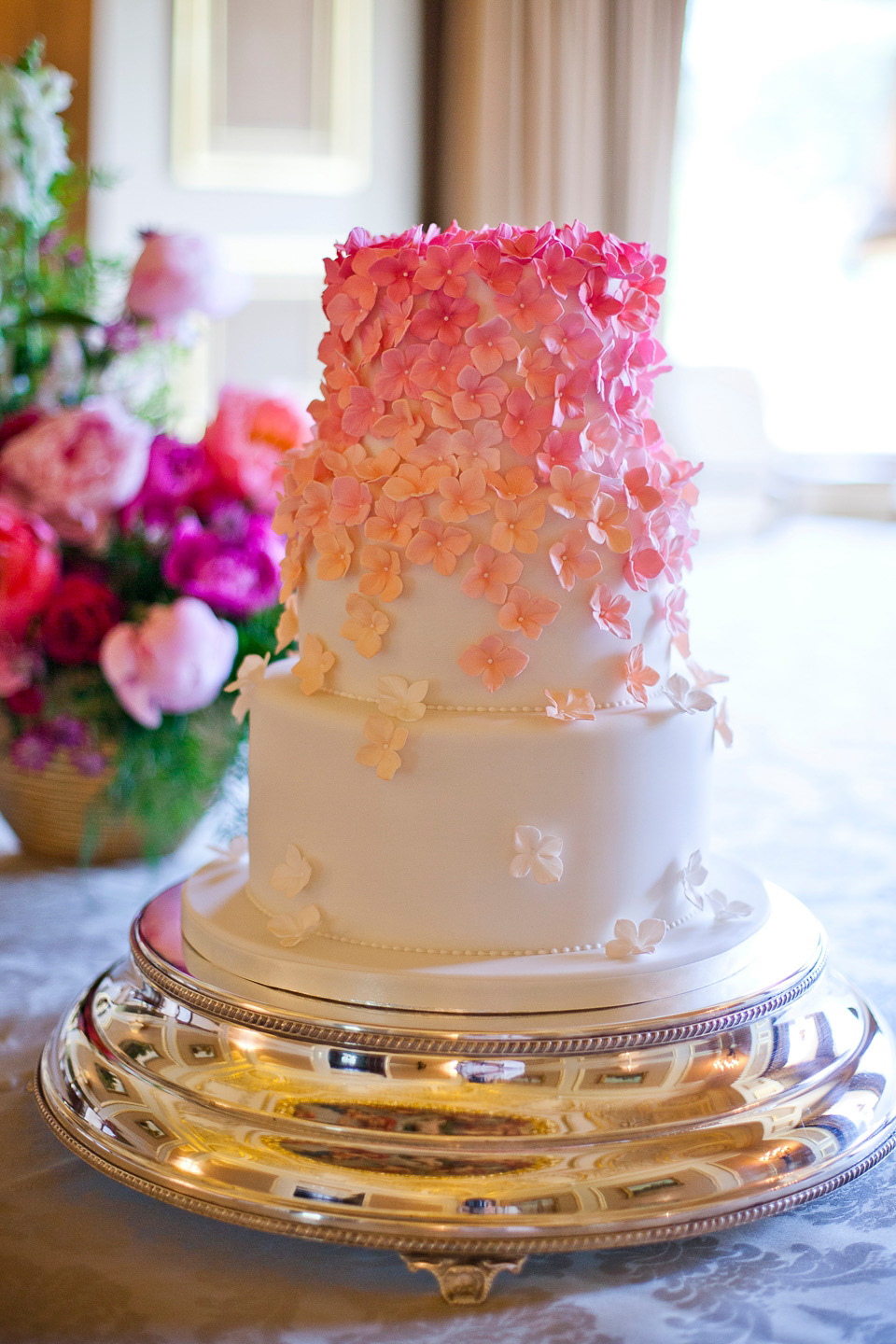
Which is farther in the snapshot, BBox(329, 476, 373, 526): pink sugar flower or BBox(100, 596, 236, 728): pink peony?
BBox(100, 596, 236, 728): pink peony

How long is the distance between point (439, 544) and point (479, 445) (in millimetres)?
88

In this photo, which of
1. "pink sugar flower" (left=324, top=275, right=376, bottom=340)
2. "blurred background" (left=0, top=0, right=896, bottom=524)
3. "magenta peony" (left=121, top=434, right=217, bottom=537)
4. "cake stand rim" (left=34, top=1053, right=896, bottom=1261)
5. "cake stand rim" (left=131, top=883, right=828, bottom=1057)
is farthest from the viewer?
"blurred background" (left=0, top=0, right=896, bottom=524)

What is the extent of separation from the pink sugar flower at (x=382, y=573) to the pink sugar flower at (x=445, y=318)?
0.18 meters

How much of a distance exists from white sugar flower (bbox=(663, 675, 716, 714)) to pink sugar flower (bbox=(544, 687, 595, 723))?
0.28ft

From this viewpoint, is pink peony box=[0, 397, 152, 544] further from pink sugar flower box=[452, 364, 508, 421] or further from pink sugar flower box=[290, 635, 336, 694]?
pink sugar flower box=[452, 364, 508, 421]

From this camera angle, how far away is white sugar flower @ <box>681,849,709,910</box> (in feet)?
3.69

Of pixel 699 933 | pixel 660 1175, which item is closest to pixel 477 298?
pixel 699 933

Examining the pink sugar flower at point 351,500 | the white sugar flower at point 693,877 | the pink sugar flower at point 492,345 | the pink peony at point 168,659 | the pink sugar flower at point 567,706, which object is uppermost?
the pink sugar flower at point 492,345

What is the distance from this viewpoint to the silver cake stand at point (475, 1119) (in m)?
0.90

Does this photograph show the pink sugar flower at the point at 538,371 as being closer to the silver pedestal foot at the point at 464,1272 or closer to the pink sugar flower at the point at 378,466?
the pink sugar flower at the point at 378,466

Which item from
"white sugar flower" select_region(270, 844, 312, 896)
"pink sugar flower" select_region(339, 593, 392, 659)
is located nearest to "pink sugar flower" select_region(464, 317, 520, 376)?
"pink sugar flower" select_region(339, 593, 392, 659)

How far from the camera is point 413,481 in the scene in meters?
1.04

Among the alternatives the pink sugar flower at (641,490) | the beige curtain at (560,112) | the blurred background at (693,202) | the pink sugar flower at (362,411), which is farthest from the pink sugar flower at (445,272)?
the beige curtain at (560,112)

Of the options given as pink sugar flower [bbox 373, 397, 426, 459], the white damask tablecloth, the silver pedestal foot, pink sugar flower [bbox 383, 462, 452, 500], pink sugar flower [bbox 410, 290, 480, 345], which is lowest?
the white damask tablecloth
